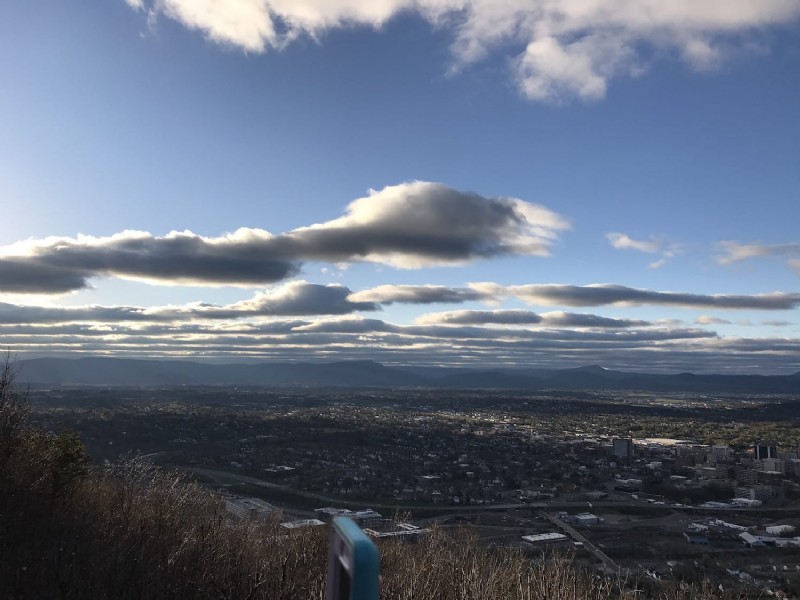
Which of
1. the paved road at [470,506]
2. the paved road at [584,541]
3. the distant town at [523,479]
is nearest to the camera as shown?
the paved road at [584,541]

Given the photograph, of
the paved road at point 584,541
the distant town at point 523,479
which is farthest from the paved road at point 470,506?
the paved road at point 584,541

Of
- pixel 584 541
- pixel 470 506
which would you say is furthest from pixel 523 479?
pixel 584 541

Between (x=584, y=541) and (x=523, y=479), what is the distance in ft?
60.2

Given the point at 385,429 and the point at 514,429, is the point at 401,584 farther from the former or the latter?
the point at 514,429

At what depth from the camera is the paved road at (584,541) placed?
57.1 ft

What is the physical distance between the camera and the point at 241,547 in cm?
970

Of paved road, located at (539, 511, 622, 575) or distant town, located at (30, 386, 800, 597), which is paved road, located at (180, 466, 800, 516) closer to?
distant town, located at (30, 386, 800, 597)

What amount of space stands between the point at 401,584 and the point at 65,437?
25.0 ft

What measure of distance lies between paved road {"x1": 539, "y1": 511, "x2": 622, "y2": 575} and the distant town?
0.14 m

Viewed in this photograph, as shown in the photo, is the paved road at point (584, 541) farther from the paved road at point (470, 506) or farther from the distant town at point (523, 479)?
the paved road at point (470, 506)

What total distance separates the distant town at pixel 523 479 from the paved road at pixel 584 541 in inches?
5.4

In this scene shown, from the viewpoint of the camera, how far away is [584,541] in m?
22.4

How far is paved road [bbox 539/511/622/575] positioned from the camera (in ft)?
57.1

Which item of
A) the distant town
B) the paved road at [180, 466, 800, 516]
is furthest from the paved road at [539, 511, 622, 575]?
the paved road at [180, 466, 800, 516]
